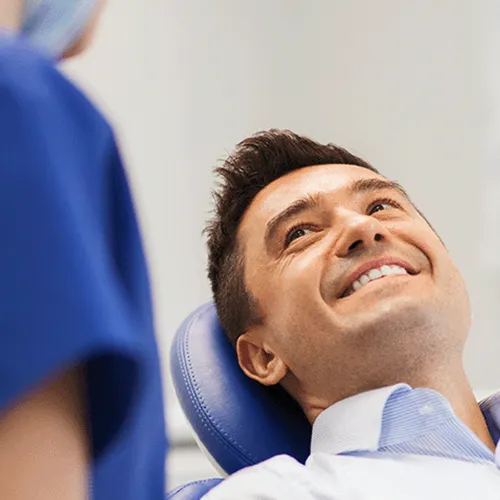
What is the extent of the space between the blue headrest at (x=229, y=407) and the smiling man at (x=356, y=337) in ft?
0.12

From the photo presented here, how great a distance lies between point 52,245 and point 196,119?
1.93 meters

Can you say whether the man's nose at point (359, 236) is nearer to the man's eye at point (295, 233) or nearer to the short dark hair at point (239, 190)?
the man's eye at point (295, 233)

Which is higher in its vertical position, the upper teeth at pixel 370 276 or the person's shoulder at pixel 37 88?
the person's shoulder at pixel 37 88

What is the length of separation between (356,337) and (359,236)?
17 centimetres

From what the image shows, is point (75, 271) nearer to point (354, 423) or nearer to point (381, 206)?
point (354, 423)

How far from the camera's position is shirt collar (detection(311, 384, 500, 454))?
3.84ft

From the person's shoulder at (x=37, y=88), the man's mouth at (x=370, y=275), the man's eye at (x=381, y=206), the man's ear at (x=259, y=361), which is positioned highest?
the person's shoulder at (x=37, y=88)

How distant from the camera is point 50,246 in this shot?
323 millimetres

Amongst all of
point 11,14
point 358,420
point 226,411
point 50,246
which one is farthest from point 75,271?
point 226,411

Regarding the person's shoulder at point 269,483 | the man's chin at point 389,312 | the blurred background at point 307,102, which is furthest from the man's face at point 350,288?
the blurred background at point 307,102

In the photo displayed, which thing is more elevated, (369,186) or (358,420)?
(369,186)

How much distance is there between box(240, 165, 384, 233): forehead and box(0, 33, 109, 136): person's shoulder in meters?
1.03

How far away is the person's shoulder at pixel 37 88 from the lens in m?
0.33

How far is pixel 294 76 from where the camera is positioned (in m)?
2.32
